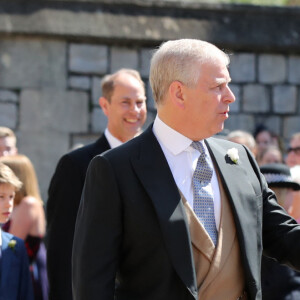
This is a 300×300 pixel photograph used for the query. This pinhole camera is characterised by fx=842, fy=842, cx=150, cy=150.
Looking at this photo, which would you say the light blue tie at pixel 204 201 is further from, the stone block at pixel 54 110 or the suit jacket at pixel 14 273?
the stone block at pixel 54 110

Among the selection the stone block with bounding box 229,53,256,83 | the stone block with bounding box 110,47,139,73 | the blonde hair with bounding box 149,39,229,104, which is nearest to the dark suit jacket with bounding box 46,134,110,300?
the blonde hair with bounding box 149,39,229,104

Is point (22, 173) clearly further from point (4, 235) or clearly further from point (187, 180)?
point (187, 180)

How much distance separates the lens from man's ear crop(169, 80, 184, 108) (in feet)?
11.0

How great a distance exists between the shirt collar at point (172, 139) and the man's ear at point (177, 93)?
0.11 meters

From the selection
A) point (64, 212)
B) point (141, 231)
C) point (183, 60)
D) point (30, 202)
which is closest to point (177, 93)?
point (183, 60)

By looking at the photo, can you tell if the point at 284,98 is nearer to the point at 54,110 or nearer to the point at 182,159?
the point at 54,110

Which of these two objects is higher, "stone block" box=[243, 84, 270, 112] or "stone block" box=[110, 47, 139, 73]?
"stone block" box=[110, 47, 139, 73]

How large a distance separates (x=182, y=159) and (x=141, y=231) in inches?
14.6

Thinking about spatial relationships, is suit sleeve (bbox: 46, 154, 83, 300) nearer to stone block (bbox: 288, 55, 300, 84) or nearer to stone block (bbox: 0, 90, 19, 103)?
stone block (bbox: 0, 90, 19, 103)

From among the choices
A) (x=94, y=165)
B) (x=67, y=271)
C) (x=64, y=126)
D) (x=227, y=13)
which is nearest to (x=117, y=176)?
(x=94, y=165)

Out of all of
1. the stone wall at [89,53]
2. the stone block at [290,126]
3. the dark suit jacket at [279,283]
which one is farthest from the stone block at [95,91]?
the dark suit jacket at [279,283]

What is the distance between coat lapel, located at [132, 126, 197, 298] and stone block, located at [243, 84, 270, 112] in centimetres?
578

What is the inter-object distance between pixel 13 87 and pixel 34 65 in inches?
12.0

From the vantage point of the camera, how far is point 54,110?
A: 8328 mm
